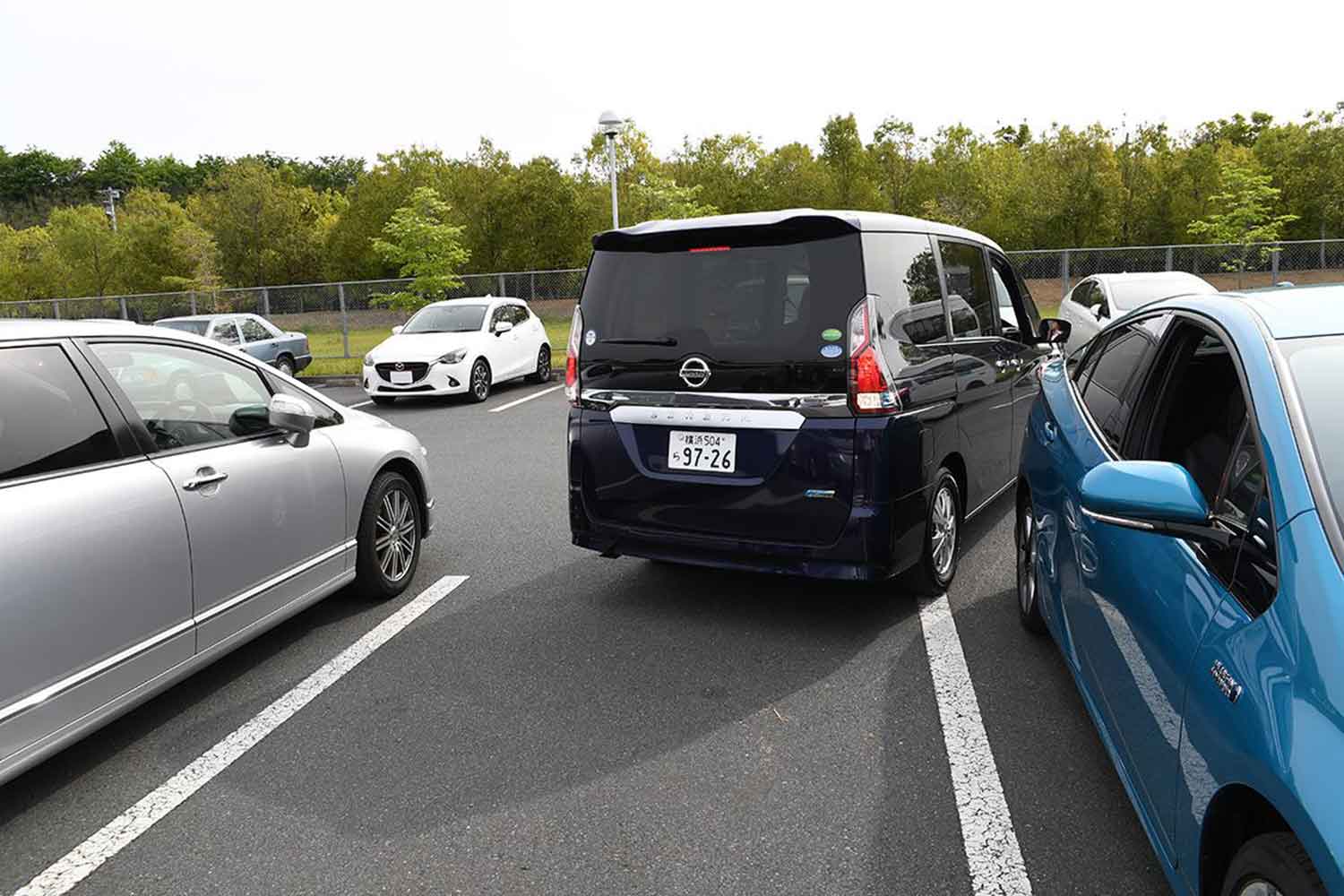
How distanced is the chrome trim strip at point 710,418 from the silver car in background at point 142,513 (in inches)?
57.7

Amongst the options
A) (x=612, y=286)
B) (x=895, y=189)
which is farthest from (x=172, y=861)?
(x=895, y=189)

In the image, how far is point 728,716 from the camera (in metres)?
3.51

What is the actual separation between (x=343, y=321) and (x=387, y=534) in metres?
19.6

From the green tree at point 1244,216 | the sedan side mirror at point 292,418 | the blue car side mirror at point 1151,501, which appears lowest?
the blue car side mirror at point 1151,501

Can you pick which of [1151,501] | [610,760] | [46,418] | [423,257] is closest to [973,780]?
[610,760]

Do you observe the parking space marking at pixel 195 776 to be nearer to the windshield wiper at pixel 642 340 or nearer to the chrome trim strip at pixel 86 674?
the chrome trim strip at pixel 86 674

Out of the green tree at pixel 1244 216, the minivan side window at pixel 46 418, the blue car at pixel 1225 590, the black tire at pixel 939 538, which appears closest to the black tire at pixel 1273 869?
→ the blue car at pixel 1225 590

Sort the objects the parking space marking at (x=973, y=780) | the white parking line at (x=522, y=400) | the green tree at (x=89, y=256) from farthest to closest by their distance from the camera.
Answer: the green tree at (x=89, y=256), the white parking line at (x=522, y=400), the parking space marking at (x=973, y=780)

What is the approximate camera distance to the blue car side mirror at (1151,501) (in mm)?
1962

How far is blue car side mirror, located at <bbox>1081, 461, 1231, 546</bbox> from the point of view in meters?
1.96

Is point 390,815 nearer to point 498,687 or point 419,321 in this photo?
point 498,687

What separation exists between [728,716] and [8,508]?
2.49 meters

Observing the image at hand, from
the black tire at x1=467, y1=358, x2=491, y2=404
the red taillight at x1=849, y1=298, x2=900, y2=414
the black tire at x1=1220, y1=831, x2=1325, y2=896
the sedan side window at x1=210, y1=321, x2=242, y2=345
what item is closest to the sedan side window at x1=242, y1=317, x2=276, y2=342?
the sedan side window at x1=210, y1=321, x2=242, y2=345

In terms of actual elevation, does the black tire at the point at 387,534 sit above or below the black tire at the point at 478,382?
below
